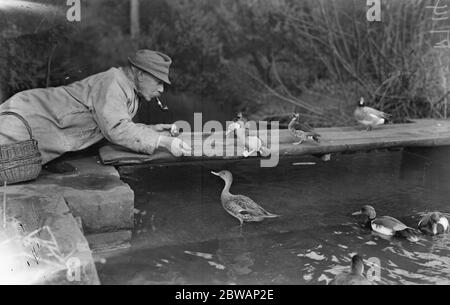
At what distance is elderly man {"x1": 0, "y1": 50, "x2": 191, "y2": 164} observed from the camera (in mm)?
5219

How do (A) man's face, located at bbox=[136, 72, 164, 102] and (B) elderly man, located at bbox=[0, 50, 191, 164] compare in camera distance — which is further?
(A) man's face, located at bbox=[136, 72, 164, 102]

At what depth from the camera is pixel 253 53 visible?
11.9 metres

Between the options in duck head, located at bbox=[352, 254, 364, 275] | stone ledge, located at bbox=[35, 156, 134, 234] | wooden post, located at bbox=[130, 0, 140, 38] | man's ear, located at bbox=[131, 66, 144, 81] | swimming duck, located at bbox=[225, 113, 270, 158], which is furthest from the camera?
wooden post, located at bbox=[130, 0, 140, 38]

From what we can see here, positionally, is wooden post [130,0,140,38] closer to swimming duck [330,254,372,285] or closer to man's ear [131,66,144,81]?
man's ear [131,66,144,81]

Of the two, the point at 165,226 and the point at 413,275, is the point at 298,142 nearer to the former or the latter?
the point at 165,226

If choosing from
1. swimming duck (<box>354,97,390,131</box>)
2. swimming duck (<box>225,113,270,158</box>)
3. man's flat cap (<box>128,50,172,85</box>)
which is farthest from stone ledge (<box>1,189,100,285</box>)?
swimming duck (<box>354,97,390,131</box>)

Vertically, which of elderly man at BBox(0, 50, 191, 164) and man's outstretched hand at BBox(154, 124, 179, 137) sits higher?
elderly man at BBox(0, 50, 191, 164)

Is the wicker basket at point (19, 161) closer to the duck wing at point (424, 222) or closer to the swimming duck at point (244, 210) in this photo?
the swimming duck at point (244, 210)

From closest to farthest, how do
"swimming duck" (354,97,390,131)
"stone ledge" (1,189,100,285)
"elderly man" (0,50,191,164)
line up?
"stone ledge" (1,189,100,285)
"elderly man" (0,50,191,164)
"swimming duck" (354,97,390,131)

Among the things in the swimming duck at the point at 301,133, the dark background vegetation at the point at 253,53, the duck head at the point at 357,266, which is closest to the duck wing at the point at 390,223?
the duck head at the point at 357,266

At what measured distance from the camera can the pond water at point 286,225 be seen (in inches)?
166

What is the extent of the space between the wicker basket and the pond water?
3.45 feet

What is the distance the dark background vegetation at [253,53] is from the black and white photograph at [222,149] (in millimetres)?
33

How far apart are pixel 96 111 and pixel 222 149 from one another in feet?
4.38
